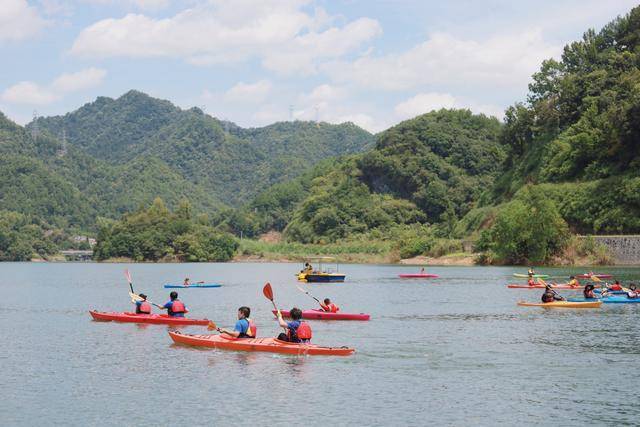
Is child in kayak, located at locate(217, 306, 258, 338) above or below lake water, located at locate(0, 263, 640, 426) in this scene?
above

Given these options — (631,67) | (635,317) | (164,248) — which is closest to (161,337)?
(635,317)

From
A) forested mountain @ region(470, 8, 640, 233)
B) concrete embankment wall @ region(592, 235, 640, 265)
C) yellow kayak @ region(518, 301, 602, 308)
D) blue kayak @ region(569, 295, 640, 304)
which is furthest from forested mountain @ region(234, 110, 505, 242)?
yellow kayak @ region(518, 301, 602, 308)

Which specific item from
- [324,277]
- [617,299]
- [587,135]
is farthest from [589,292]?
[587,135]

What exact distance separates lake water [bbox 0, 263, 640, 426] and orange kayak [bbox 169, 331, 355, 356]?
328mm

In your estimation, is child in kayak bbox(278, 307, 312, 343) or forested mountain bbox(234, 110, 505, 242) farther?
forested mountain bbox(234, 110, 505, 242)

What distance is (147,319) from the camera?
4531cm

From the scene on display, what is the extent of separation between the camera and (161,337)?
4069 centimetres

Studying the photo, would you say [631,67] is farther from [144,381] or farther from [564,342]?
[144,381]

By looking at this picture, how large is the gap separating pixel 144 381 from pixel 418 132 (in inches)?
6736

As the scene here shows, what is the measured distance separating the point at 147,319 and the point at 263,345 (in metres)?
13.8

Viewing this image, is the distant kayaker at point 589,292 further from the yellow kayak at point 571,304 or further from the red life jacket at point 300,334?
the red life jacket at point 300,334

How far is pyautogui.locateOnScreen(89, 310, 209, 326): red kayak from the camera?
4362 centimetres

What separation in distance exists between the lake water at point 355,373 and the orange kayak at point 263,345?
33 centimetres

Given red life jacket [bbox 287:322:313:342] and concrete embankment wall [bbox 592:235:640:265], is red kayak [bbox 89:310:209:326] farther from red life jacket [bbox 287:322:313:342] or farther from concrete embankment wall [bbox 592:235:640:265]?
concrete embankment wall [bbox 592:235:640:265]
